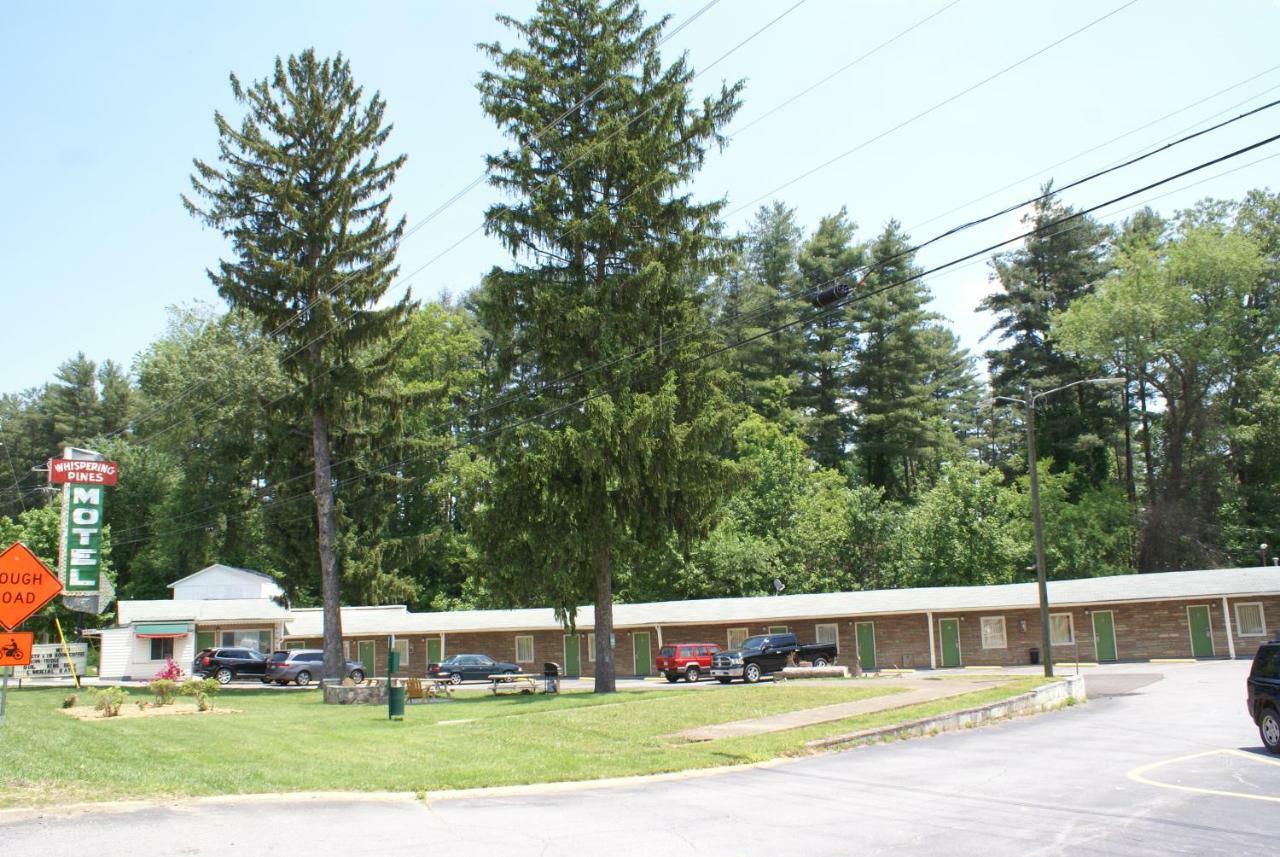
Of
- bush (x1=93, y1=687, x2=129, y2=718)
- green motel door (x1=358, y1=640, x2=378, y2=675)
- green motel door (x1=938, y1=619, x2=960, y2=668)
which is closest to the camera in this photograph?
bush (x1=93, y1=687, x2=129, y2=718)

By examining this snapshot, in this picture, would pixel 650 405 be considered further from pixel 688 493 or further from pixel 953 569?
pixel 953 569

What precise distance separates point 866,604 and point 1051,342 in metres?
32.0

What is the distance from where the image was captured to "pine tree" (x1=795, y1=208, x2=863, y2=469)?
7069cm

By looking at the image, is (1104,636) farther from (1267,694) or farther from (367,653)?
(367,653)

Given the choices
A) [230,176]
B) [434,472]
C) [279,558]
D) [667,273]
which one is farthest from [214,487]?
[667,273]

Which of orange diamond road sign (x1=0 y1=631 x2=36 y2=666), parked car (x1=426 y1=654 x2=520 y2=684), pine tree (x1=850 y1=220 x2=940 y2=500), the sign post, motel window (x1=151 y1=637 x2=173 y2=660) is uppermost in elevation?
pine tree (x1=850 y1=220 x2=940 y2=500)

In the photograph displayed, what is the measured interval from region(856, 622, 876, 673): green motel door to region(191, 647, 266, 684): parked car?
26945 millimetres

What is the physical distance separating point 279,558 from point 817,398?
43308mm

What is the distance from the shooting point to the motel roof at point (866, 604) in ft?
124

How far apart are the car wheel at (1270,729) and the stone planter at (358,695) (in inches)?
883

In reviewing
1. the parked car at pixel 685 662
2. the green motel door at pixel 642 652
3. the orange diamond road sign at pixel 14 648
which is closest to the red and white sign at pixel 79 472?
the green motel door at pixel 642 652

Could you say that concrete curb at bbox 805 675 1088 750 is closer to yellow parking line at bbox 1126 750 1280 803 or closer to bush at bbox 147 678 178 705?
yellow parking line at bbox 1126 750 1280 803

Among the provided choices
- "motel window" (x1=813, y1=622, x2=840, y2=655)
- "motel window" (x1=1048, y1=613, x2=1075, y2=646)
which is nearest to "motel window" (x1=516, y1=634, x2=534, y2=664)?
"motel window" (x1=813, y1=622, x2=840, y2=655)

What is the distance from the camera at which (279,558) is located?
41.0 m
